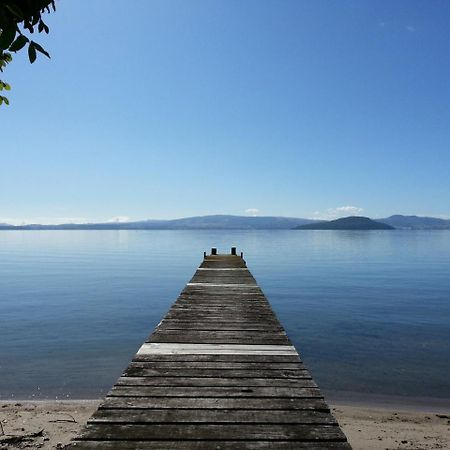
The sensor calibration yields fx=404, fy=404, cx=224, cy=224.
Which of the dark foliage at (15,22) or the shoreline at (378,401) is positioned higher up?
the dark foliage at (15,22)

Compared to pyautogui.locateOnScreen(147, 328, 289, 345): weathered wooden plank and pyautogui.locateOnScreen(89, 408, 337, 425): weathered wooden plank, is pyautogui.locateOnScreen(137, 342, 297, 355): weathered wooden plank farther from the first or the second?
pyautogui.locateOnScreen(89, 408, 337, 425): weathered wooden plank

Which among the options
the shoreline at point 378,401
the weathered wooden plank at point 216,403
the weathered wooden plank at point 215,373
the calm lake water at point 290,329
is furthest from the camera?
the calm lake water at point 290,329

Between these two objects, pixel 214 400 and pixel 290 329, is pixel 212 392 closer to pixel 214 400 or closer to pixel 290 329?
pixel 214 400

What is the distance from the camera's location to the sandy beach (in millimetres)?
9016

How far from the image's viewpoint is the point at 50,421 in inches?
404

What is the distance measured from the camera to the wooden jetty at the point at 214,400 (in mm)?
3955

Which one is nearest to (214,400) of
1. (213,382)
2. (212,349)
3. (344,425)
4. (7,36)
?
(213,382)

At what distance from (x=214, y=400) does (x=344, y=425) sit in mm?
6881

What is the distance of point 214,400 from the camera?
4910 mm

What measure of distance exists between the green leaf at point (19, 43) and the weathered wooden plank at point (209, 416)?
362cm

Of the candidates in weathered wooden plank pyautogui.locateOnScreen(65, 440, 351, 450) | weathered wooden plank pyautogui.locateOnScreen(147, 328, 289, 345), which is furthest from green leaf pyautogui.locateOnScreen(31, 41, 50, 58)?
weathered wooden plank pyautogui.locateOnScreen(147, 328, 289, 345)

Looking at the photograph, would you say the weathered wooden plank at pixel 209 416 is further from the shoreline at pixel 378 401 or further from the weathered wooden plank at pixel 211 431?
the shoreline at pixel 378 401

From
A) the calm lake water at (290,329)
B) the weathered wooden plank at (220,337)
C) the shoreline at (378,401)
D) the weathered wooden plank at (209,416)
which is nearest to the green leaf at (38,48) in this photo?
the weathered wooden plank at (209,416)

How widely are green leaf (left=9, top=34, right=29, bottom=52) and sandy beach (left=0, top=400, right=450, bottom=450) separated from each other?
858cm
